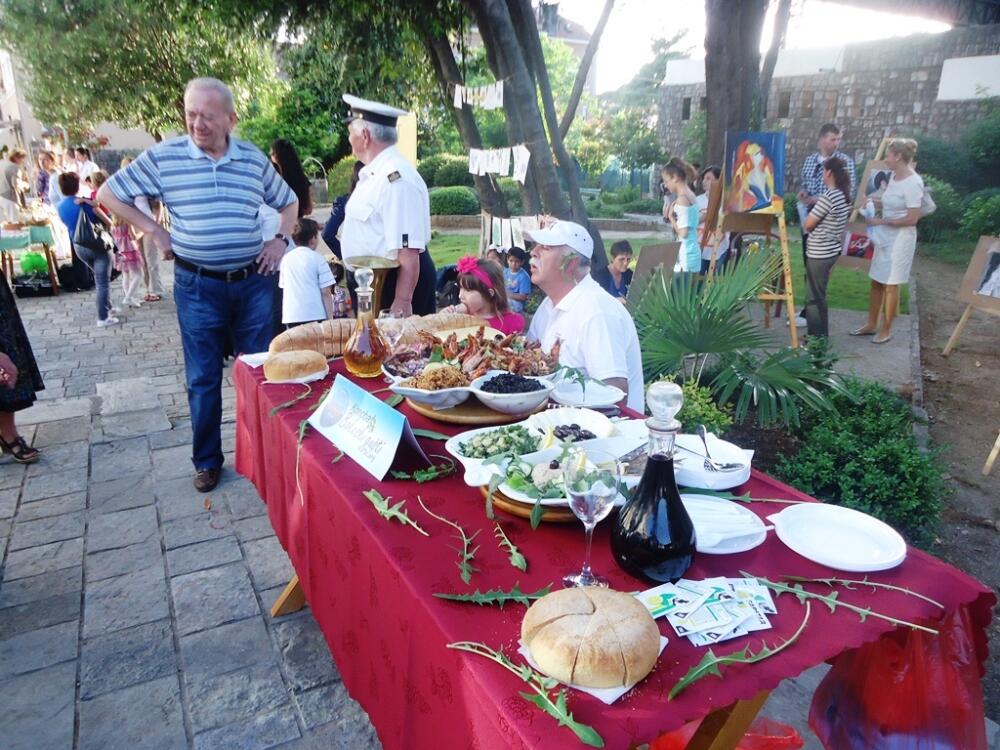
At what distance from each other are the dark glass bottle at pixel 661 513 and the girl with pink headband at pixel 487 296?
105 inches

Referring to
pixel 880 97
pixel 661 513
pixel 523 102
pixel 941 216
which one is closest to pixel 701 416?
pixel 661 513

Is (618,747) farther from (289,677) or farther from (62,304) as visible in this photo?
(62,304)

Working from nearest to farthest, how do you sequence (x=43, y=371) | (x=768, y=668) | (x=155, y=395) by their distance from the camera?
1. (x=768, y=668)
2. (x=155, y=395)
3. (x=43, y=371)

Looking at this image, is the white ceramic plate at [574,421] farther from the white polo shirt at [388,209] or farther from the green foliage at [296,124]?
the green foliage at [296,124]

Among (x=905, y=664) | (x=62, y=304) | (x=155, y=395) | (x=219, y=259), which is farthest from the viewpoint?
(x=62, y=304)

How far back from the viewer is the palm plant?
3.67m

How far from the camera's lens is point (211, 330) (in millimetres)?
3730

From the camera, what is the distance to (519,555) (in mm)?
1396

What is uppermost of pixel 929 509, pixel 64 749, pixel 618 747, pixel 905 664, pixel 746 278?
pixel 746 278

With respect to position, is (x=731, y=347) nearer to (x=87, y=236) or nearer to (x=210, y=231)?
(x=210, y=231)

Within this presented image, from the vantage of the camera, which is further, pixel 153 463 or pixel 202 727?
pixel 153 463

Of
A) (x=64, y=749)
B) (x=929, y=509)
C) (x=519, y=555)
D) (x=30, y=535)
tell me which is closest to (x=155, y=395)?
(x=30, y=535)

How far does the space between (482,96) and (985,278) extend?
473cm

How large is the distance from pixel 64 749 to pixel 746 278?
3797 millimetres
